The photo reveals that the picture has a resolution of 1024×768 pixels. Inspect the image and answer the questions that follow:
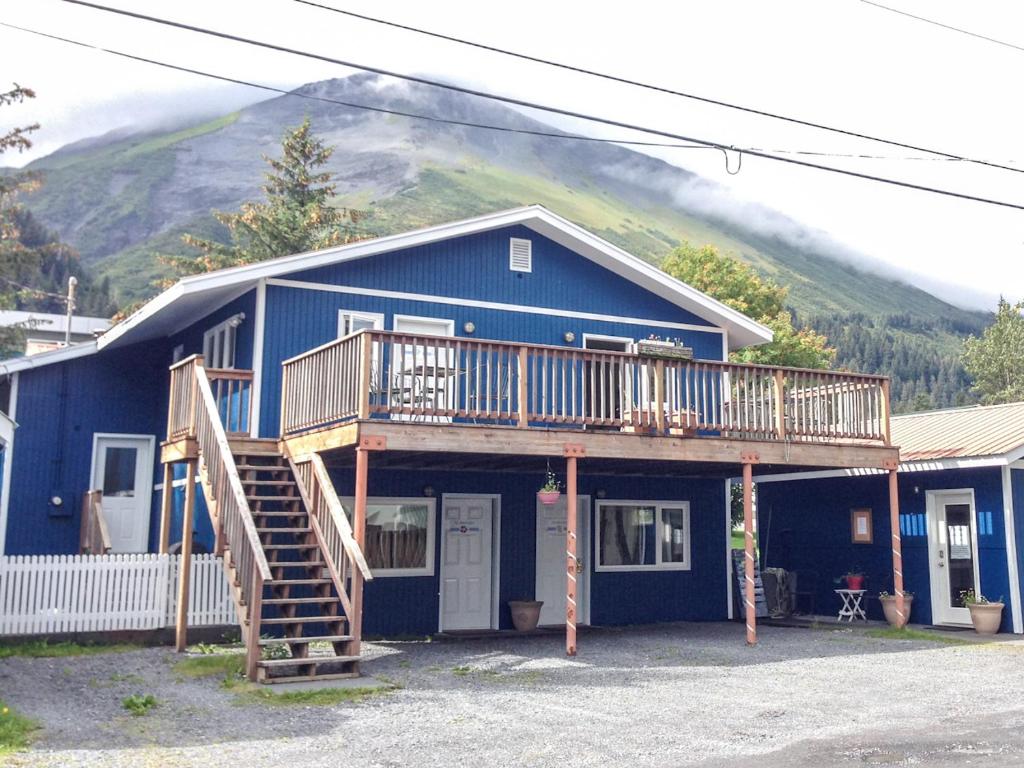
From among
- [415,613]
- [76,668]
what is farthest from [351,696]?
[415,613]

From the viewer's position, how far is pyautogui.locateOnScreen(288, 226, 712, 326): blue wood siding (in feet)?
54.9

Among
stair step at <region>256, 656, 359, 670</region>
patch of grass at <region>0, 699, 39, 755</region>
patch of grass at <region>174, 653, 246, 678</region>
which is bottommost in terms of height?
patch of grass at <region>0, 699, 39, 755</region>

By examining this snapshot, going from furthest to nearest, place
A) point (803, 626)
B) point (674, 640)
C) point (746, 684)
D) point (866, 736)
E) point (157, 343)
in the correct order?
point (157, 343) < point (803, 626) < point (674, 640) < point (746, 684) < point (866, 736)

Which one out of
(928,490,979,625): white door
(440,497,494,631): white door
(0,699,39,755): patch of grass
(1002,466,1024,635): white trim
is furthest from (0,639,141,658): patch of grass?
(1002,466,1024,635): white trim

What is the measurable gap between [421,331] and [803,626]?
8255mm

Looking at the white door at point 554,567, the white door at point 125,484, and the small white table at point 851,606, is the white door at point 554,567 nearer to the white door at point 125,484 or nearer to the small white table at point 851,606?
the small white table at point 851,606

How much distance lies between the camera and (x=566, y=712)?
968cm

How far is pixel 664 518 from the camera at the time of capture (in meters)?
19.0

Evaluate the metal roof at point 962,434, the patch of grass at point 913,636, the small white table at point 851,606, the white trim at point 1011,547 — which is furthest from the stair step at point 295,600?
the white trim at point 1011,547

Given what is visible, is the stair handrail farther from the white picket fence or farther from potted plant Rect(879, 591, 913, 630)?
potted plant Rect(879, 591, 913, 630)

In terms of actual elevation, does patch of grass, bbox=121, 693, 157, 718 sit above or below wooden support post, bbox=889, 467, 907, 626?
below

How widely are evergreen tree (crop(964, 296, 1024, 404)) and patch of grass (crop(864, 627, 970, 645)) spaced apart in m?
42.2

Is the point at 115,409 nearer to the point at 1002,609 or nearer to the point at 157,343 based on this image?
the point at 157,343

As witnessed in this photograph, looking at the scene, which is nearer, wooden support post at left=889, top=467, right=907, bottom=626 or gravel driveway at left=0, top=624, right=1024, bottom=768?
gravel driveway at left=0, top=624, right=1024, bottom=768
